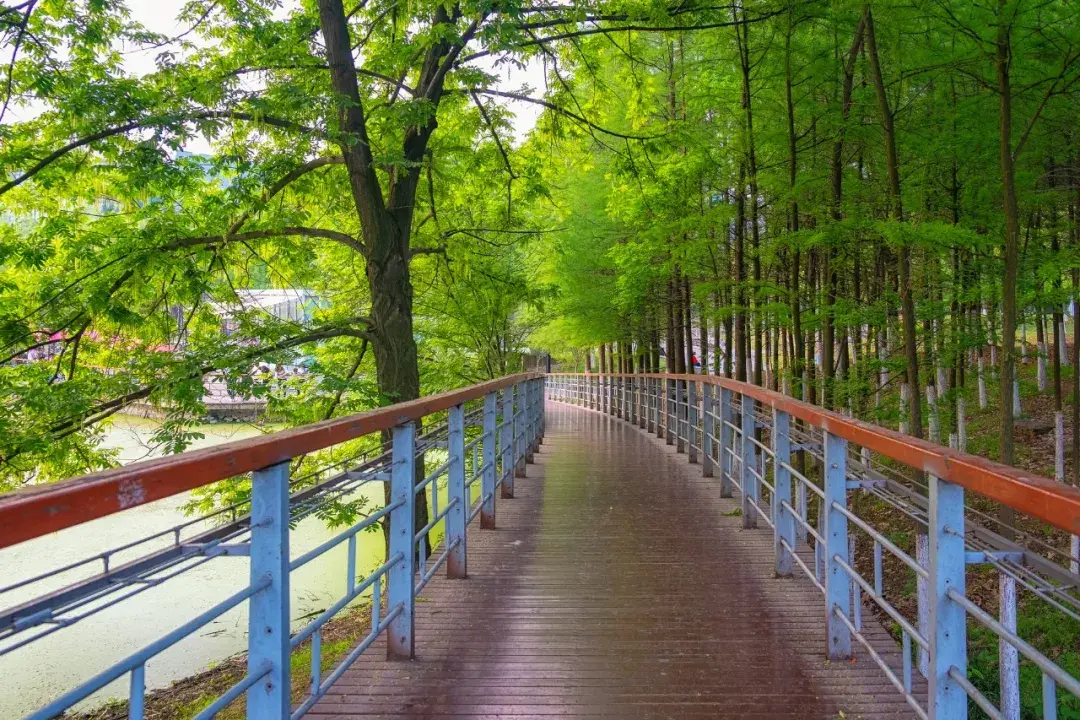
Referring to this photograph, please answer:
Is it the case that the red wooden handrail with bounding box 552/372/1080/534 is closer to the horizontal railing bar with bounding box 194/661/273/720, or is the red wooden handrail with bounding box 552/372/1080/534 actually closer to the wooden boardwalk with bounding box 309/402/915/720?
the wooden boardwalk with bounding box 309/402/915/720

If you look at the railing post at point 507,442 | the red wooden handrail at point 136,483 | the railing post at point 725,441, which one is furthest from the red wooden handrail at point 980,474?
the railing post at point 507,442

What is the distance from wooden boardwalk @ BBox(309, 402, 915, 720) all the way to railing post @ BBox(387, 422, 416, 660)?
11cm

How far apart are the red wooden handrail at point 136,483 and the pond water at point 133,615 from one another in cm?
582

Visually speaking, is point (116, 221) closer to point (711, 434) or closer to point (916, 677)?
point (711, 434)

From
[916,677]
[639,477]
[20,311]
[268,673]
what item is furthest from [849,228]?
[20,311]

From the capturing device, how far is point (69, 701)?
1270mm

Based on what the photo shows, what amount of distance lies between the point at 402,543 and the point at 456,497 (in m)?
1.02

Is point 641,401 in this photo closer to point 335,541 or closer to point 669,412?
point 669,412

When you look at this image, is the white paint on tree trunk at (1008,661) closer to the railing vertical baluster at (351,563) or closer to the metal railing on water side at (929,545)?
the metal railing on water side at (929,545)

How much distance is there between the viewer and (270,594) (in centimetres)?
192

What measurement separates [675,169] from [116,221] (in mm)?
7010

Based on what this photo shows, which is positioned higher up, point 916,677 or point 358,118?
point 358,118

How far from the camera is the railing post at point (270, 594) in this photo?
1.92 metres

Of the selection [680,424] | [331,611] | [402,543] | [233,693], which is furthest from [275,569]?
[680,424]
